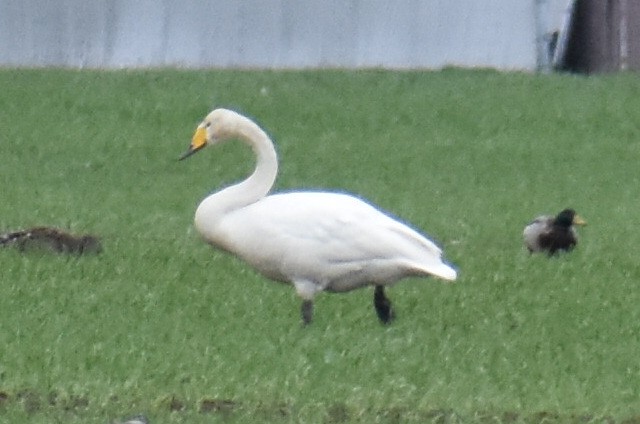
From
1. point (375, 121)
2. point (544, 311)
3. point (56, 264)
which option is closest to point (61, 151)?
point (375, 121)

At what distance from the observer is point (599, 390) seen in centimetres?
766

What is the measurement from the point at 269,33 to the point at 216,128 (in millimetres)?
14486

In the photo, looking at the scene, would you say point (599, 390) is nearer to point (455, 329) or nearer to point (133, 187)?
point (455, 329)

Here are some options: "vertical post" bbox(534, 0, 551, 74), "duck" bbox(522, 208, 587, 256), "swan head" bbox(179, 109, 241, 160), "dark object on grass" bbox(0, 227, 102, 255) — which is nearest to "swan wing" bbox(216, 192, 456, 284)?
"swan head" bbox(179, 109, 241, 160)

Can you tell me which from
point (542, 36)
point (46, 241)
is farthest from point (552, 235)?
point (542, 36)

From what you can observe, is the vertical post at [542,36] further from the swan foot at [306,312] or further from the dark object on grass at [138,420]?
the dark object on grass at [138,420]

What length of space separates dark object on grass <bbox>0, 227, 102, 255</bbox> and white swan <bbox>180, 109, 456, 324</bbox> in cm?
204

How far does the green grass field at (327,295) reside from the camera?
24.4 feet

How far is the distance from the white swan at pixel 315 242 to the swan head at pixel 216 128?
501 millimetres

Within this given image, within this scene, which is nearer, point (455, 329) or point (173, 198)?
point (455, 329)

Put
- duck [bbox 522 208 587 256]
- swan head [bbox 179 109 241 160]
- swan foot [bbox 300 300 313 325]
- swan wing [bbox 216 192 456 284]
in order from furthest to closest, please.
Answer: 1. duck [bbox 522 208 587 256]
2. swan head [bbox 179 109 241 160]
3. swan foot [bbox 300 300 313 325]
4. swan wing [bbox 216 192 456 284]

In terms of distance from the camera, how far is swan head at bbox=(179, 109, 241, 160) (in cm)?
953

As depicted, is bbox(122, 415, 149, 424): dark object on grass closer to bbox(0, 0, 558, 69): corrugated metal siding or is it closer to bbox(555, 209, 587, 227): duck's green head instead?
bbox(555, 209, 587, 227): duck's green head

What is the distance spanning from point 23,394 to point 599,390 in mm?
2314
